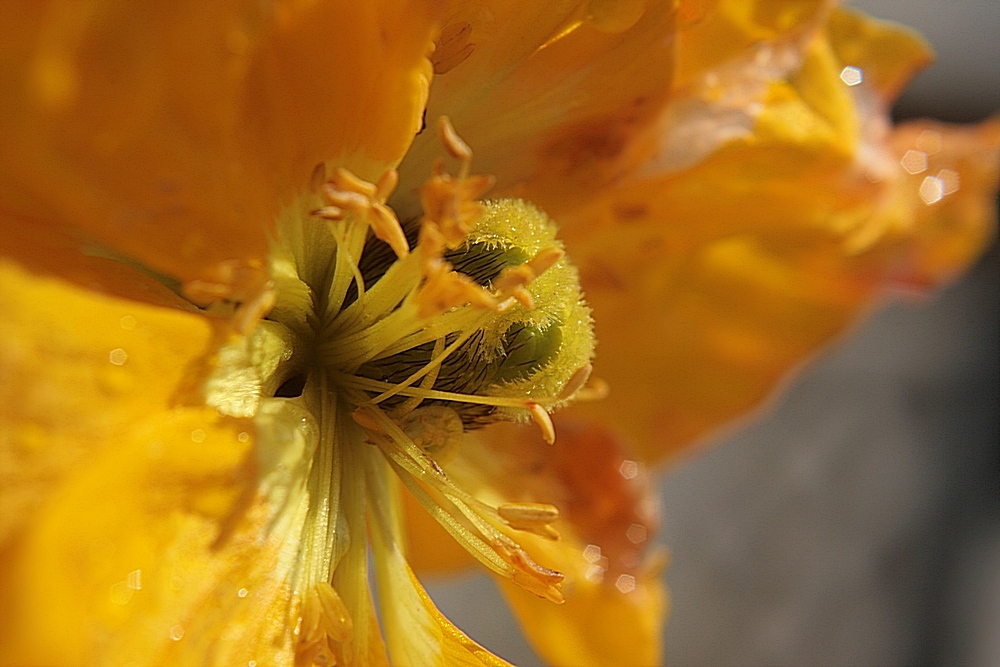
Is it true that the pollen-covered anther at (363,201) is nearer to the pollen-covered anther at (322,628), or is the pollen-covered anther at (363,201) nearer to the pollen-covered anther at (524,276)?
the pollen-covered anther at (524,276)

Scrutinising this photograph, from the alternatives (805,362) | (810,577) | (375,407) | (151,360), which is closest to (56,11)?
(151,360)

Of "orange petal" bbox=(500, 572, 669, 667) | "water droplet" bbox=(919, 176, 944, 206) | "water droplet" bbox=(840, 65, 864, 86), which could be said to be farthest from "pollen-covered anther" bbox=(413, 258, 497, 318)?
"water droplet" bbox=(919, 176, 944, 206)

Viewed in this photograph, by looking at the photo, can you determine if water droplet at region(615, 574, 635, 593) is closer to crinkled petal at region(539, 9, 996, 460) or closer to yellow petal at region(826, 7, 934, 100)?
crinkled petal at region(539, 9, 996, 460)

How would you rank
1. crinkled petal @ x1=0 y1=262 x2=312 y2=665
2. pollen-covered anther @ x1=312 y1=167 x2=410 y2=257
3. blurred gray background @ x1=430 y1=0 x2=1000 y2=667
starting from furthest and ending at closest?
blurred gray background @ x1=430 y1=0 x2=1000 y2=667, pollen-covered anther @ x1=312 y1=167 x2=410 y2=257, crinkled petal @ x1=0 y1=262 x2=312 y2=665

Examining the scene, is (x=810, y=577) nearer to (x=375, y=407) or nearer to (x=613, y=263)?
(x=613, y=263)

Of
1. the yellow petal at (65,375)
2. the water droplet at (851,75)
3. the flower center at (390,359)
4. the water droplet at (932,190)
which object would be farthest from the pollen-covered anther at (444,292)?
the water droplet at (932,190)

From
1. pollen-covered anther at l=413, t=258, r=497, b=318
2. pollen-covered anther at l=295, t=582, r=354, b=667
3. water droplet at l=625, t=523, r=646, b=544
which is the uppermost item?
pollen-covered anther at l=413, t=258, r=497, b=318

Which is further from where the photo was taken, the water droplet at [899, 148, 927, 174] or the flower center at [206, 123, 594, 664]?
the water droplet at [899, 148, 927, 174]
